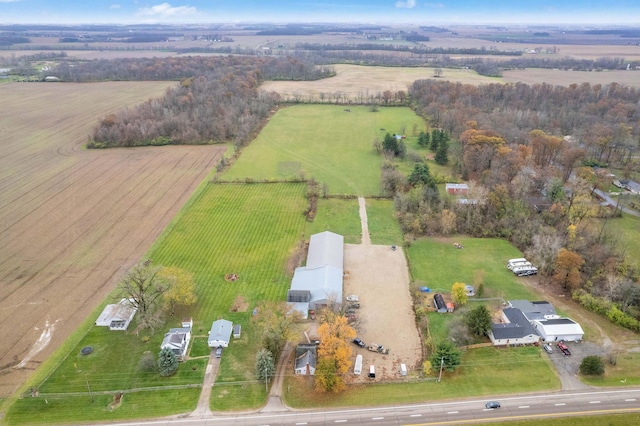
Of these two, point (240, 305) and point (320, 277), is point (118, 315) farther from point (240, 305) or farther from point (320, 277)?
point (320, 277)

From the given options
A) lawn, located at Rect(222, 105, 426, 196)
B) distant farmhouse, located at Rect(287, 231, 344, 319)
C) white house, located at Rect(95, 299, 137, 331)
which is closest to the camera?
white house, located at Rect(95, 299, 137, 331)

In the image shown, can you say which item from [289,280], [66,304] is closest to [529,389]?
[289,280]

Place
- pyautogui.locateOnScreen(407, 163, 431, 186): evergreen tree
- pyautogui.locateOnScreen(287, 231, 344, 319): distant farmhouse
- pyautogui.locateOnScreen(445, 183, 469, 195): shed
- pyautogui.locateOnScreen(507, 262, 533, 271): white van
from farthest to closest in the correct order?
pyautogui.locateOnScreen(445, 183, 469, 195): shed < pyautogui.locateOnScreen(407, 163, 431, 186): evergreen tree < pyautogui.locateOnScreen(507, 262, 533, 271): white van < pyautogui.locateOnScreen(287, 231, 344, 319): distant farmhouse

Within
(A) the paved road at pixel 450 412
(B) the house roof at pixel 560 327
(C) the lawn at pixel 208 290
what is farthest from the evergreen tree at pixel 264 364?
(B) the house roof at pixel 560 327

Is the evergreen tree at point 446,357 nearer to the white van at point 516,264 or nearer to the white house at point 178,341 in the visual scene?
the white van at point 516,264

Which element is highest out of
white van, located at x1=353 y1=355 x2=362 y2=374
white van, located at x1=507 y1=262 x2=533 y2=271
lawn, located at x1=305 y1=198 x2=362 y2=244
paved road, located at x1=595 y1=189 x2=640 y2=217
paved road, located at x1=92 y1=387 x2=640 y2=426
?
paved road, located at x1=595 y1=189 x2=640 y2=217

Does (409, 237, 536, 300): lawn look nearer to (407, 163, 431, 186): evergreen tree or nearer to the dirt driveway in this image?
the dirt driveway

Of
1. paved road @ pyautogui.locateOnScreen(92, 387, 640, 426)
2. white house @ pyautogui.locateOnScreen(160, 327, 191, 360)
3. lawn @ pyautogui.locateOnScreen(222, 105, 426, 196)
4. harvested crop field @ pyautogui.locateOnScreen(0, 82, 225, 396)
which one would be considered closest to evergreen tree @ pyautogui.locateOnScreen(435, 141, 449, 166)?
lawn @ pyautogui.locateOnScreen(222, 105, 426, 196)

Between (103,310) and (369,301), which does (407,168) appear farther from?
(103,310)
